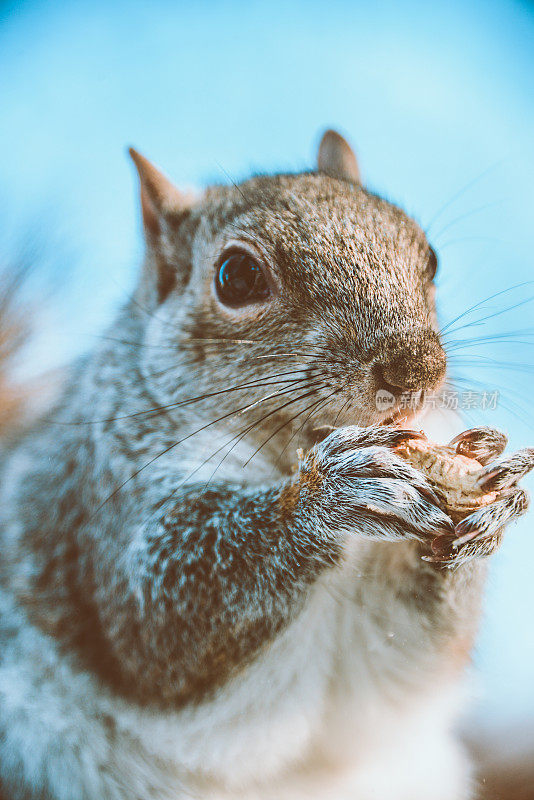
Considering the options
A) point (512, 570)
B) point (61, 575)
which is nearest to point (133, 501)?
point (61, 575)

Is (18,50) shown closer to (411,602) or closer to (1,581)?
(1,581)

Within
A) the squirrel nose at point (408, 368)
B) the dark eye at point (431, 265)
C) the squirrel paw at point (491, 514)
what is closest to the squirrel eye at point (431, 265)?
the dark eye at point (431, 265)

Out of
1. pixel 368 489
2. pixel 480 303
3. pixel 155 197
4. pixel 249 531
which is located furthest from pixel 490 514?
pixel 155 197

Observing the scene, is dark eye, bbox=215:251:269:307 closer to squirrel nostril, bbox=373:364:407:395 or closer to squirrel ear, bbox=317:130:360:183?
squirrel nostril, bbox=373:364:407:395

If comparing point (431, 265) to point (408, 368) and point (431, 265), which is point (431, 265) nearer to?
point (431, 265)

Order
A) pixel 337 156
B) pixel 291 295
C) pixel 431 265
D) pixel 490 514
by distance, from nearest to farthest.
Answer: pixel 490 514, pixel 291 295, pixel 431 265, pixel 337 156

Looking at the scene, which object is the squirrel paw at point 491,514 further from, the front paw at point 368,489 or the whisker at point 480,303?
the whisker at point 480,303


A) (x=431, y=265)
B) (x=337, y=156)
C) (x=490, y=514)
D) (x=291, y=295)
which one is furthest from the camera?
(x=337, y=156)
